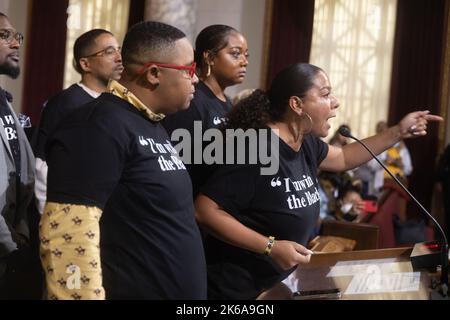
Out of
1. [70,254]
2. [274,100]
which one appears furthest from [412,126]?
→ [70,254]

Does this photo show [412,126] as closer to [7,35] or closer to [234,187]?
[234,187]

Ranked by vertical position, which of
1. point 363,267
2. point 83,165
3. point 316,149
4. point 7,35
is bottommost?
point 363,267

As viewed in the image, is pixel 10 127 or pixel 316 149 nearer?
pixel 10 127

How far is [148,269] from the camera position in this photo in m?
1.93

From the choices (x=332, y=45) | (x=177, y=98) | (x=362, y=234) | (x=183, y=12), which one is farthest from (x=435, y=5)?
(x=177, y=98)

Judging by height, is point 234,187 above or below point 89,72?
below

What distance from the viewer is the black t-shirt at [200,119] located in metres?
2.83

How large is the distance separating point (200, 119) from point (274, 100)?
40 cm

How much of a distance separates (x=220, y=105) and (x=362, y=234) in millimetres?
1726

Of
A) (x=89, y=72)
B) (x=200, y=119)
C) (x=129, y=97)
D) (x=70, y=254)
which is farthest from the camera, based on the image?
(x=89, y=72)

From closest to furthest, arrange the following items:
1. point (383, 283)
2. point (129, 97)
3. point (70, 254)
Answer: point (70, 254)
point (129, 97)
point (383, 283)

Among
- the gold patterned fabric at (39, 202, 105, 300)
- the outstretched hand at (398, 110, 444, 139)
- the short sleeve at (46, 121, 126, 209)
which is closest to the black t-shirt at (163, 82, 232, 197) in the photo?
the outstretched hand at (398, 110, 444, 139)

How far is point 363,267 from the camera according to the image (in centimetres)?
246
